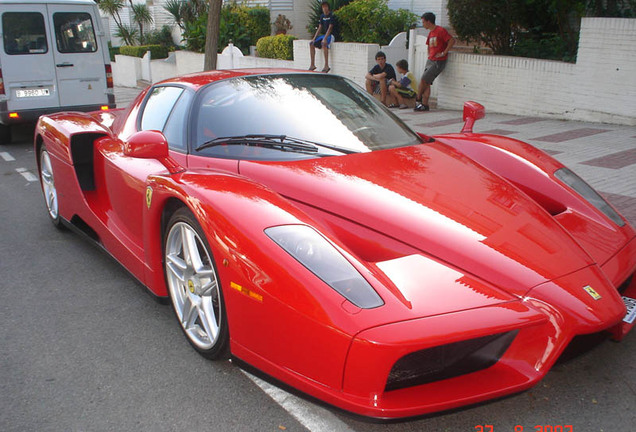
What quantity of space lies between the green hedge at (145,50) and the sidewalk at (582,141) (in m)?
14.8

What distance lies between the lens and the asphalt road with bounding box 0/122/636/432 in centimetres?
253

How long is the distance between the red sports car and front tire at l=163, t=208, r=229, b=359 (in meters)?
0.01

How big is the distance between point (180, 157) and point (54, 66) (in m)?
8.09

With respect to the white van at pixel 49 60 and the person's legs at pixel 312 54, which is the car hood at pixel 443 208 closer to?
the white van at pixel 49 60

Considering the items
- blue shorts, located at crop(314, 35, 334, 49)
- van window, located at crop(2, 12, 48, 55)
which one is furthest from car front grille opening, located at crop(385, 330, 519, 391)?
blue shorts, located at crop(314, 35, 334, 49)

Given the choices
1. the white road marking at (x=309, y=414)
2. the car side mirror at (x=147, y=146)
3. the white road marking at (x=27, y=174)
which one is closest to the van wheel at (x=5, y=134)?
the white road marking at (x=27, y=174)

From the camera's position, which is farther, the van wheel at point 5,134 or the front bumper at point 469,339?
the van wheel at point 5,134

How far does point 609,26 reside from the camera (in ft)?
31.2

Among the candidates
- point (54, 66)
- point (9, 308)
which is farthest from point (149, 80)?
point (9, 308)

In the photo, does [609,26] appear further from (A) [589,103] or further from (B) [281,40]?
(B) [281,40]

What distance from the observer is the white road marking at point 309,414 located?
98.6 inches

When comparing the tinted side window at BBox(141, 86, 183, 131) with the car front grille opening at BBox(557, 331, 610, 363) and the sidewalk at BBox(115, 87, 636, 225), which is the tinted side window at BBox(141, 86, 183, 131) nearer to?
the car front grille opening at BBox(557, 331, 610, 363)

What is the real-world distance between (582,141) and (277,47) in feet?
36.5

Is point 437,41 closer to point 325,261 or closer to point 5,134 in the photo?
point 5,134
